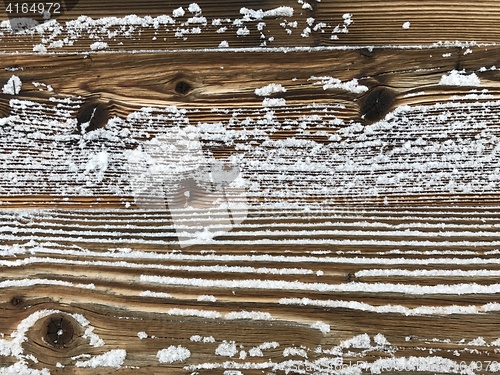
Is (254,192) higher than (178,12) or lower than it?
lower

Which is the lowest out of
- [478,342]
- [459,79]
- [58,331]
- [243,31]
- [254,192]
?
[478,342]

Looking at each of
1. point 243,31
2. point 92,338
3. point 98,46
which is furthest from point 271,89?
point 92,338

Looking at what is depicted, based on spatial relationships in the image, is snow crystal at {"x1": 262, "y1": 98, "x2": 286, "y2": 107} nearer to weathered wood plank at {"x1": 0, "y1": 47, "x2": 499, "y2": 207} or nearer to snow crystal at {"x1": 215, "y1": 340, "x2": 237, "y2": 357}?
weathered wood plank at {"x1": 0, "y1": 47, "x2": 499, "y2": 207}

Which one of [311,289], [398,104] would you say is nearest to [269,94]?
[398,104]

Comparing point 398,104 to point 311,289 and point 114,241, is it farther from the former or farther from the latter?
point 114,241

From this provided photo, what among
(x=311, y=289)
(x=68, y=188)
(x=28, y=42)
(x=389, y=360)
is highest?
(x=28, y=42)

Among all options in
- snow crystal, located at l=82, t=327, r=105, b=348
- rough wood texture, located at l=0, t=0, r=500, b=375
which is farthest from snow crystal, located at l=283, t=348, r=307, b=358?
snow crystal, located at l=82, t=327, r=105, b=348

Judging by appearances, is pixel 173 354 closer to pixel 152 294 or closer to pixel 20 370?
pixel 152 294
